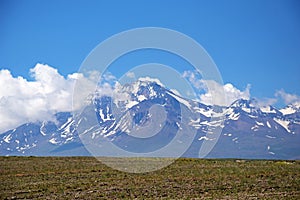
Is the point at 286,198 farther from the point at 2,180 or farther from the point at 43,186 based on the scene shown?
the point at 2,180

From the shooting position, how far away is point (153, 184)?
4425 centimetres

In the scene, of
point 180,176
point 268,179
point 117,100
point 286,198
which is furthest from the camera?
point 117,100

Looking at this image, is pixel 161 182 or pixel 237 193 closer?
pixel 237 193

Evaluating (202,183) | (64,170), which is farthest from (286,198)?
(64,170)

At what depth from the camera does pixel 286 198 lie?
115 ft

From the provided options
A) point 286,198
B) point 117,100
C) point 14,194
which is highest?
point 117,100

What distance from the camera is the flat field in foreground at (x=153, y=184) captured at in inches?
1499

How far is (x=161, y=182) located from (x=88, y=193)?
879 cm

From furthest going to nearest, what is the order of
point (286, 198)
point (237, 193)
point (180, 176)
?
point (180, 176)
point (237, 193)
point (286, 198)

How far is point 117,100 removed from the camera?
186ft

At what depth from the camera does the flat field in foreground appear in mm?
38062

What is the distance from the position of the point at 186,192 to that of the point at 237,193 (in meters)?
4.14

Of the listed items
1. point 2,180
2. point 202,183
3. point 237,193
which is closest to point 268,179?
point 202,183

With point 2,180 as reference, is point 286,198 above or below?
below
